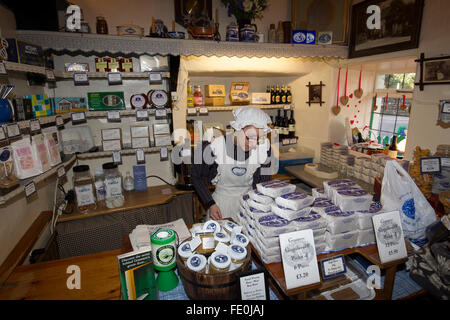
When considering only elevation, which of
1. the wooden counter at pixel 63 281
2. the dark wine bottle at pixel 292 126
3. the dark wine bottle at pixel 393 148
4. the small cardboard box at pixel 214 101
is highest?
the small cardboard box at pixel 214 101

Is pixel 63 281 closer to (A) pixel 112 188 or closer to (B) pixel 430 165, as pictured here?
(A) pixel 112 188

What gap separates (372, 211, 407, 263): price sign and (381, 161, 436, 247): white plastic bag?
0.44m

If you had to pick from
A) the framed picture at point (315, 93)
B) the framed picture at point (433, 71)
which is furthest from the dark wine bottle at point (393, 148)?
the framed picture at point (315, 93)

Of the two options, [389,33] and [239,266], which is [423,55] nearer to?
[389,33]

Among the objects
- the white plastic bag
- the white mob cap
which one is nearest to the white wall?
the white plastic bag

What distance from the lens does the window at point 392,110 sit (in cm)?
353

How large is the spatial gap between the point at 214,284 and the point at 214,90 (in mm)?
2808

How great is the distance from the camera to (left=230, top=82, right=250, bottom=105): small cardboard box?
3.67m

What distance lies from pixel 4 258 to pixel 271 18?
3964 mm

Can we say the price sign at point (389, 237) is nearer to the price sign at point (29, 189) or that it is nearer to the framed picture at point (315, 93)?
the price sign at point (29, 189)

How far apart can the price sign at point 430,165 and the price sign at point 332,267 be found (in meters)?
1.64

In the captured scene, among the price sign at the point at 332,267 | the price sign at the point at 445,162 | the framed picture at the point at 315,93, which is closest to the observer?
the price sign at the point at 332,267

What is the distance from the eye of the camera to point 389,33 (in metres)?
3.05

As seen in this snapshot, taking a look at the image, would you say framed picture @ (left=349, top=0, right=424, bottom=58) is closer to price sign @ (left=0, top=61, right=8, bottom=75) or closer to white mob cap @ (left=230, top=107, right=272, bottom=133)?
white mob cap @ (left=230, top=107, right=272, bottom=133)
